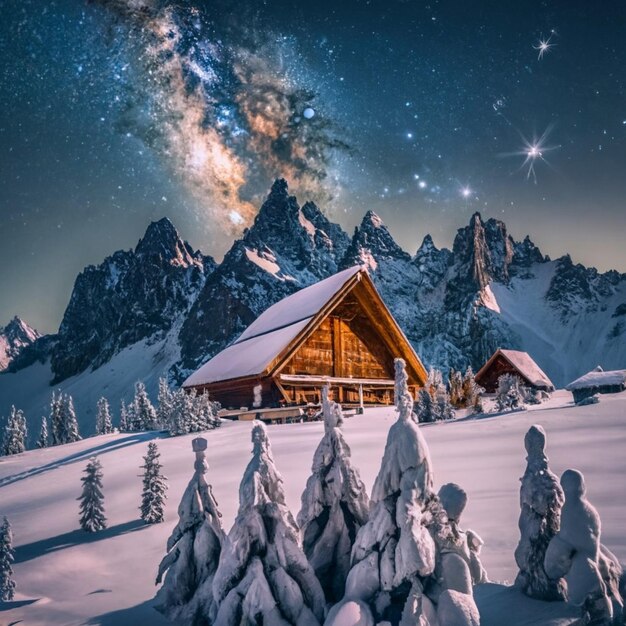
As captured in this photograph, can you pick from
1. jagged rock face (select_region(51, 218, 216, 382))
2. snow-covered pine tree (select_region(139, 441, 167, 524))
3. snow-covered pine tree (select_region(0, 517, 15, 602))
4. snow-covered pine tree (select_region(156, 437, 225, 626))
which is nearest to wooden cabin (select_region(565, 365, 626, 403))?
snow-covered pine tree (select_region(139, 441, 167, 524))

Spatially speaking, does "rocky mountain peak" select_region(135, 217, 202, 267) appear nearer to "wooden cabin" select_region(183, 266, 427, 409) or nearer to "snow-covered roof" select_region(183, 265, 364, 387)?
"snow-covered roof" select_region(183, 265, 364, 387)

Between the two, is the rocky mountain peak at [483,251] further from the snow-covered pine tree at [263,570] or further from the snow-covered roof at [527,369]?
the snow-covered pine tree at [263,570]

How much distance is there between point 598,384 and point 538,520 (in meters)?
20.5

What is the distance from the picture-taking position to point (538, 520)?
14.6 feet

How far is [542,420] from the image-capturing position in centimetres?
1284

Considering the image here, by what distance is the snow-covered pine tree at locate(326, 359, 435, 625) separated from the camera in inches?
145

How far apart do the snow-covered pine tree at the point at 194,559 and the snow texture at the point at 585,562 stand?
3.39 meters

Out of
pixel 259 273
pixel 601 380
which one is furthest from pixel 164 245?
pixel 601 380

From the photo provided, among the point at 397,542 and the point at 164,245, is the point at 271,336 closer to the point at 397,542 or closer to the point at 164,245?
the point at 397,542

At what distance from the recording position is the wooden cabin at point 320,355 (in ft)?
58.1

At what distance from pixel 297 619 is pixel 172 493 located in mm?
6001

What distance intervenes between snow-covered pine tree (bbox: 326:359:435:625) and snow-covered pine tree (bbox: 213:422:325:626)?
21.3 inches

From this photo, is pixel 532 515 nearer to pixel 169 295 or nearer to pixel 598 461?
pixel 598 461

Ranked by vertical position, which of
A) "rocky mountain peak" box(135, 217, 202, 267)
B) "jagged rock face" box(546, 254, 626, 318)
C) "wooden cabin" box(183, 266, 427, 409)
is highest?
"rocky mountain peak" box(135, 217, 202, 267)
